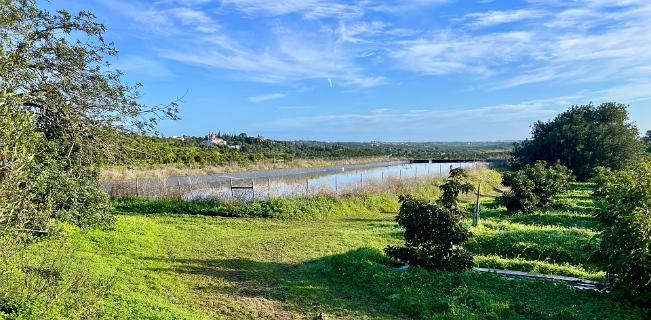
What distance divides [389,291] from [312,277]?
6.48 feet

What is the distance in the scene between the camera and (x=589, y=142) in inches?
1599

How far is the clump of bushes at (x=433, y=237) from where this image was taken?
9016 mm

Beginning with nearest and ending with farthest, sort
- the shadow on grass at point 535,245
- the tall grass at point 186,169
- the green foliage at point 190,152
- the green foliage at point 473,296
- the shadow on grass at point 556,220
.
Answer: the green foliage at point 473,296 < the shadow on grass at point 535,245 < the green foliage at point 190,152 < the shadow on grass at point 556,220 < the tall grass at point 186,169

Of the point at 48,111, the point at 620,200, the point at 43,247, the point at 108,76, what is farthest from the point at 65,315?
the point at 620,200

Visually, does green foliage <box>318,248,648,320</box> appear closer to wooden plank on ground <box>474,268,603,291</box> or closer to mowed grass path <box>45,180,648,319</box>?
mowed grass path <box>45,180,648,319</box>

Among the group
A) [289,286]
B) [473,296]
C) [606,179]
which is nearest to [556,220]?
[606,179]

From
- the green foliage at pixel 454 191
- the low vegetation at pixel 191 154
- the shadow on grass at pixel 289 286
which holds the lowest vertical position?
the shadow on grass at pixel 289 286

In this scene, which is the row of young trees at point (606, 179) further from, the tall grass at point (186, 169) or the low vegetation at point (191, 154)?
the tall grass at point (186, 169)

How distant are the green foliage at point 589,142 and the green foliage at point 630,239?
34.1 metres

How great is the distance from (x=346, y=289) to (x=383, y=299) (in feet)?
3.00

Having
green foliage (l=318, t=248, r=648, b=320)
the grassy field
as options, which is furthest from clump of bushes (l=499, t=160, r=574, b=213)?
green foliage (l=318, t=248, r=648, b=320)

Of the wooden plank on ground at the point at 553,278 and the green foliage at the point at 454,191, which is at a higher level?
the green foliage at the point at 454,191

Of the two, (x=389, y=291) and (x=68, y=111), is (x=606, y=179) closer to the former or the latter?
(x=389, y=291)

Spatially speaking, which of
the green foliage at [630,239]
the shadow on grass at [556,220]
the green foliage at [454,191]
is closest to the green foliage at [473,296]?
the green foliage at [630,239]
